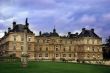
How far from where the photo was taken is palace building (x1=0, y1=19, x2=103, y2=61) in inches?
3499

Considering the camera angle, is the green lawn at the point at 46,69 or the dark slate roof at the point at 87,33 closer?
the green lawn at the point at 46,69

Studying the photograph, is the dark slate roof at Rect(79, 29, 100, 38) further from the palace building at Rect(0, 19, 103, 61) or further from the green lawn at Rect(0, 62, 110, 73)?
the green lawn at Rect(0, 62, 110, 73)

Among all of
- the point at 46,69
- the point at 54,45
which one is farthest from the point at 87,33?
the point at 46,69

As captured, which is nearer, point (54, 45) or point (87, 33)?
point (54, 45)

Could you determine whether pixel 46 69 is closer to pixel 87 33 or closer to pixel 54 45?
pixel 54 45

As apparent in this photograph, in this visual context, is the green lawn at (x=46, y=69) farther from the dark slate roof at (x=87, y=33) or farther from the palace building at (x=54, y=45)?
the dark slate roof at (x=87, y=33)

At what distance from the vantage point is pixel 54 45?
96875mm

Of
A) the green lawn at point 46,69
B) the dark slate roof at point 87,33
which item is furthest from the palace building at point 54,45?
the green lawn at point 46,69

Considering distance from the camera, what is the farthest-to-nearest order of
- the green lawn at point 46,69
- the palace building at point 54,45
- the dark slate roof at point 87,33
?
the dark slate roof at point 87,33
the palace building at point 54,45
the green lawn at point 46,69

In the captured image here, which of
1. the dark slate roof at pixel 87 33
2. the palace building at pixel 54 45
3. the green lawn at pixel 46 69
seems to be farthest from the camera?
the dark slate roof at pixel 87 33

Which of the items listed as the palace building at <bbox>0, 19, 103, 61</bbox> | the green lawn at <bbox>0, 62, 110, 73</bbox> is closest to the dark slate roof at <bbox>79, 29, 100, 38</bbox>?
the palace building at <bbox>0, 19, 103, 61</bbox>

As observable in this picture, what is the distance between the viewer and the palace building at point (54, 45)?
88.9 m

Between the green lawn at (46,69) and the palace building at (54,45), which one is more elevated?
the palace building at (54,45)

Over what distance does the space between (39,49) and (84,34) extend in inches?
648
